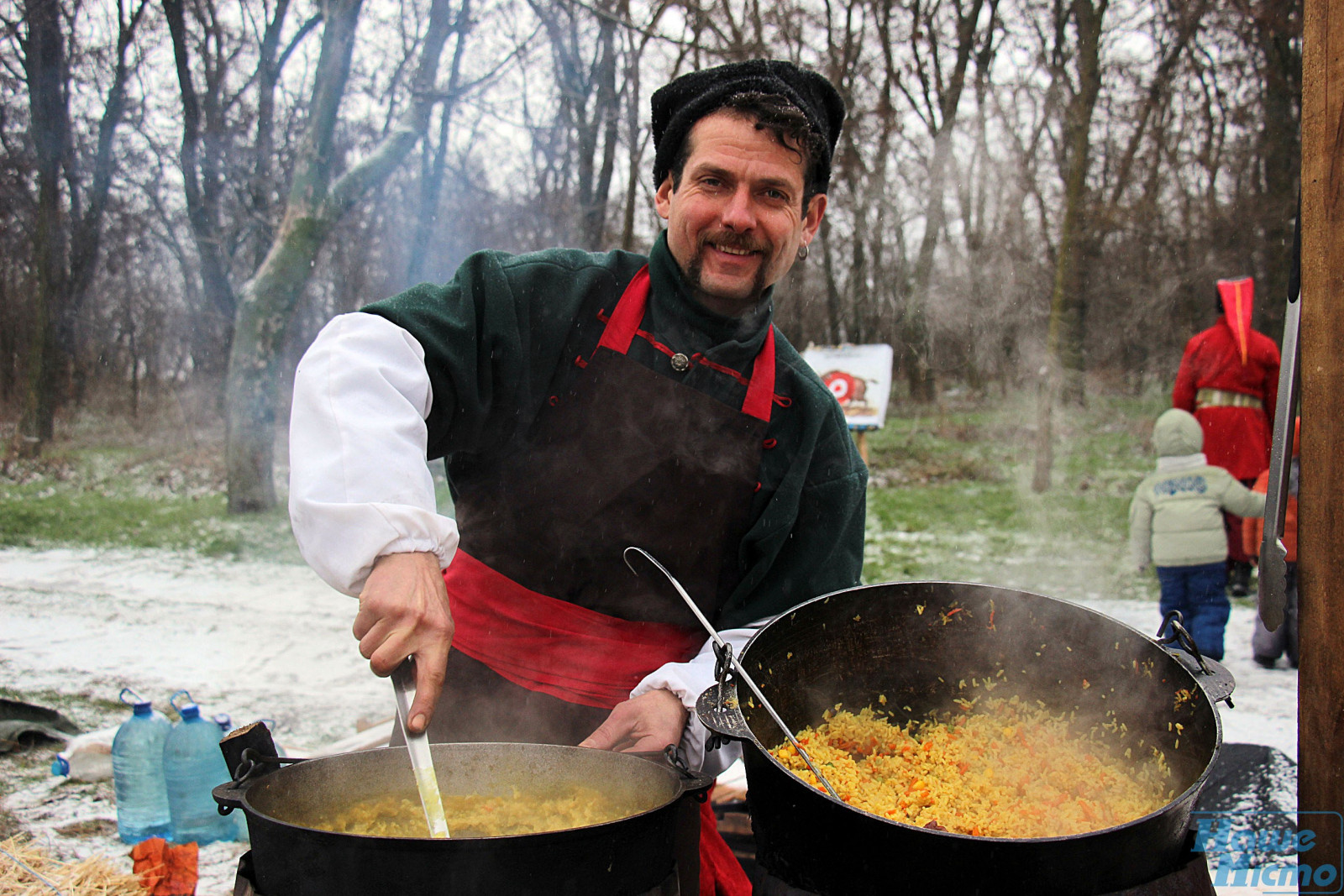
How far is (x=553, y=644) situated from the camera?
1.88m

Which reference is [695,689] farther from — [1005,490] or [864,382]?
[1005,490]

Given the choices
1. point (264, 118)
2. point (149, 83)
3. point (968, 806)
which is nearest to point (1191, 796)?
point (968, 806)

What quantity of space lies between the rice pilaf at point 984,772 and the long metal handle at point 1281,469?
0.38 meters

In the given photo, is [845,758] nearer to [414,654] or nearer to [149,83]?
[414,654]

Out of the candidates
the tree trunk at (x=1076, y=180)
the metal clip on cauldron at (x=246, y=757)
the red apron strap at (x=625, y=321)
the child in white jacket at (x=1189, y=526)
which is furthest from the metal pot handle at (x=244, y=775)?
the tree trunk at (x=1076, y=180)

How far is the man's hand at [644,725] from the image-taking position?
5.17ft

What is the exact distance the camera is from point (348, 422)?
1305mm

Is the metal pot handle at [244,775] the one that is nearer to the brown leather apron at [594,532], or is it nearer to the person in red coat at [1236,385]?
the brown leather apron at [594,532]

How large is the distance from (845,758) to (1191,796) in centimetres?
60

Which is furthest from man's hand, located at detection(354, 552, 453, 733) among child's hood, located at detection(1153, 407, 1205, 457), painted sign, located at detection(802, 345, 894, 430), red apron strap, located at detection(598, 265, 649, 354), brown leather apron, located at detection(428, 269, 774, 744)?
painted sign, located at detection(802, 345, 894, 430)

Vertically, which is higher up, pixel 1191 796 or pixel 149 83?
pixel 149 83

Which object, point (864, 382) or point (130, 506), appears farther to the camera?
point (130, 506)

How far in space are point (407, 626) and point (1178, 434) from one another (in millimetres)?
5042

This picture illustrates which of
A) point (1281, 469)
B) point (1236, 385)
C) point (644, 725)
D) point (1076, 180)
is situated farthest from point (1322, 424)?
point (1076, 180)
